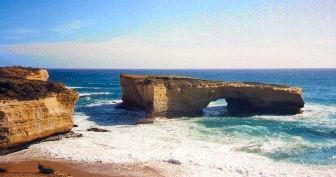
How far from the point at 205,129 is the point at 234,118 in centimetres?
639

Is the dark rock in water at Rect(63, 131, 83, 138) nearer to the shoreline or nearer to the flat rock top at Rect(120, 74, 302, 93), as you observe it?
the shoreline

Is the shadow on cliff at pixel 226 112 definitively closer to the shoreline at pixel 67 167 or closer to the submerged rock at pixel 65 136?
the submerged rock at pixel 65 136

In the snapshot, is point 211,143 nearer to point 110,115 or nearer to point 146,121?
point 146,121

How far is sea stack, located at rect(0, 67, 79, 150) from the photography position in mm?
19688

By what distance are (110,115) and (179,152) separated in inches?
574

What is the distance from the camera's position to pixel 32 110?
20.9 m

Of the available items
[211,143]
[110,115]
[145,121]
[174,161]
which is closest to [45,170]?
[174,161]

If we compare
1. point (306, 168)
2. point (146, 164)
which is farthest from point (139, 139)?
point (306, 168)

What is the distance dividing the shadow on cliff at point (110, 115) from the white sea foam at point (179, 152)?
361 centimetres

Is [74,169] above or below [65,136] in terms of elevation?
below

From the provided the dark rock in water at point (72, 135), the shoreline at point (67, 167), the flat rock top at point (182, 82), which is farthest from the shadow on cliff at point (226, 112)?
the shoreline at point (67, 167)

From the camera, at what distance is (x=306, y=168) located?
18.6 meters

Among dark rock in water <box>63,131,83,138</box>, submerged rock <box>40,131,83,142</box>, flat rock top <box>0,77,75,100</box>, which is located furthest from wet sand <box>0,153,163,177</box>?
dark rock in water <box>63,131,83,138</box>

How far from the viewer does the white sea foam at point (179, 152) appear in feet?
59.4
